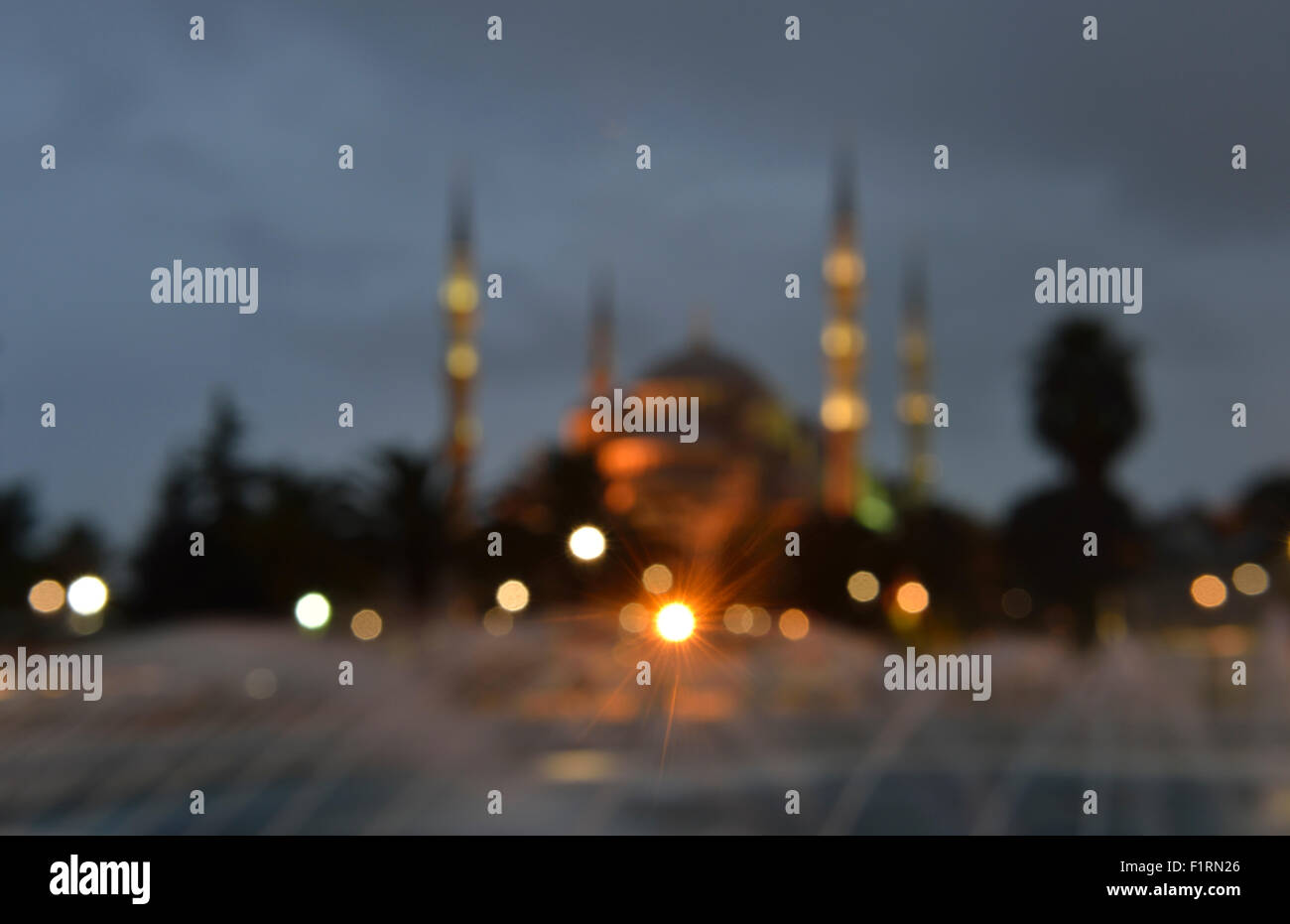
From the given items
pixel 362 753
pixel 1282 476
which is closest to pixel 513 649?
pixel 362 753

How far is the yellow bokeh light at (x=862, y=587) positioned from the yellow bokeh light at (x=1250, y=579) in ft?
32.8

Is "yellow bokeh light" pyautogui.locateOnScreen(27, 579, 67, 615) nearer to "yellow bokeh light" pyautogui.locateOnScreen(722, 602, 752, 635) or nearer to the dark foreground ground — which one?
the dark foreground ground

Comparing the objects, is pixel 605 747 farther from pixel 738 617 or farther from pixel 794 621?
pixel 738 617

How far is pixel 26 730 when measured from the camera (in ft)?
45.3

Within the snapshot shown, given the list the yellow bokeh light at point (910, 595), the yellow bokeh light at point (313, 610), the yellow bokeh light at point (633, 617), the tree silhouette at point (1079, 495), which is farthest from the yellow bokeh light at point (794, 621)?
the yellow bokeh light at point (313, 610)

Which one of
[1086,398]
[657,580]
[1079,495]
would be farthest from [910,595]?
[657,580]

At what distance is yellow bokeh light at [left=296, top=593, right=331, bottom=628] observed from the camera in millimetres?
Answer: 36719

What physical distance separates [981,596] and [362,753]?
1195 inches

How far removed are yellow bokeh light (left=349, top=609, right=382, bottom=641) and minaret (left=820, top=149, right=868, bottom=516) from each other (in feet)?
75.9

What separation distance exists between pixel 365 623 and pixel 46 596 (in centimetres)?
821

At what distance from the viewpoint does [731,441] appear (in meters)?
78.1

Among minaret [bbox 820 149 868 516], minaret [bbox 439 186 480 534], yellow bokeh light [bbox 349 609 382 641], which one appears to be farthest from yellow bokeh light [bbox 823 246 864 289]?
yellow bokeh light [bbox 349 609 382 641]

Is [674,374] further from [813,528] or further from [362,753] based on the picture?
[362,753]
